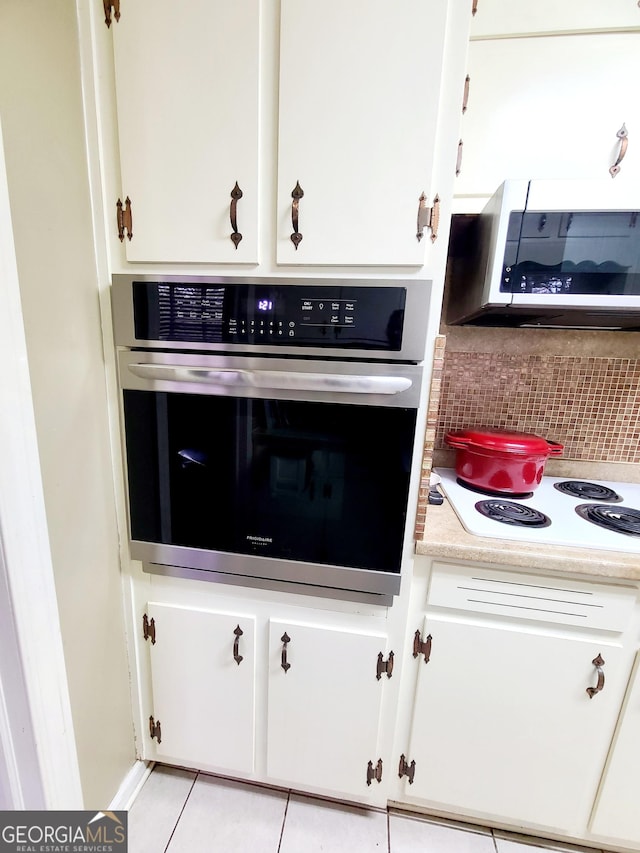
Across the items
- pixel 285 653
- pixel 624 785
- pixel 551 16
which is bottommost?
pixel 624 785

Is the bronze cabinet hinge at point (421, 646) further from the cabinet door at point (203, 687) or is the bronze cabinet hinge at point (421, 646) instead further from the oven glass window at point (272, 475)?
the cabinet door at point (203, 687)

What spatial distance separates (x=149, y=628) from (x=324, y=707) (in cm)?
56

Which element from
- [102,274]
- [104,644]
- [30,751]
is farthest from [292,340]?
[30,751]

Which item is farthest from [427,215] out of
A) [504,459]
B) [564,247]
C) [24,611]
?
[24,611]

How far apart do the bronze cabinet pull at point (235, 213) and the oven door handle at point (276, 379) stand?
302 mm

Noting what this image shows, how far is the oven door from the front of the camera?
873mm

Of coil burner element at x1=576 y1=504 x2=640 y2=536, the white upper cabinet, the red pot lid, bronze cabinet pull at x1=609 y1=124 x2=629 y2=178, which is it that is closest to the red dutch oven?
the red pot lid

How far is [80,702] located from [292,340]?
1063 mm

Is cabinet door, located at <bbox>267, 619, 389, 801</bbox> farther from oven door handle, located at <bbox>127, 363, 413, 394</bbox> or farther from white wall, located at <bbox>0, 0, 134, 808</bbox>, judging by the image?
oven door handle, located at <bbox>127, 363, 413, 394</bbox>

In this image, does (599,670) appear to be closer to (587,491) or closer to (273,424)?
(587,491)

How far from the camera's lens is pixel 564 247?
0.88 m

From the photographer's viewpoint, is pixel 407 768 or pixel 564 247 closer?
pixel 564 247

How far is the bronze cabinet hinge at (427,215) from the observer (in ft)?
2.56

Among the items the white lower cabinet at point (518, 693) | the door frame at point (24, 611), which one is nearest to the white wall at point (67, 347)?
the door frame at point (24, 611)
